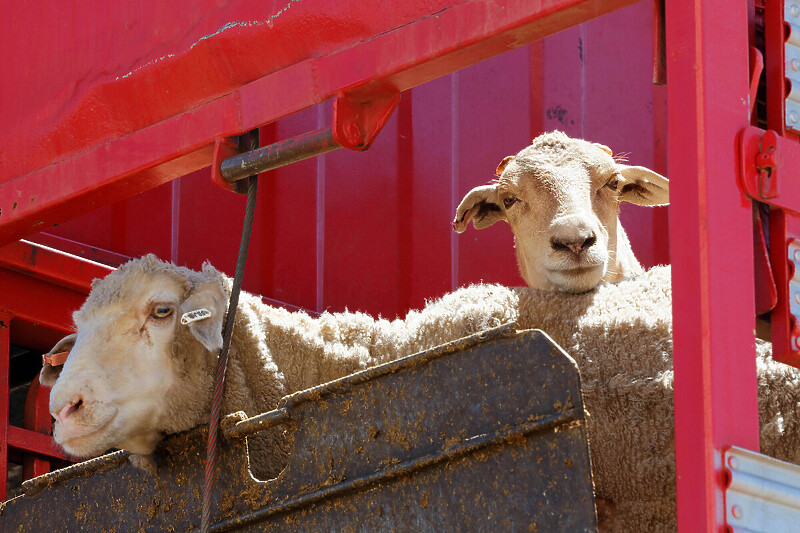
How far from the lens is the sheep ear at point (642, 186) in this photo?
5562 millimetres

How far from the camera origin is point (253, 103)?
347 cm

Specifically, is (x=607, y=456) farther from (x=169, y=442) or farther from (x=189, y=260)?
(x=189, y=260)

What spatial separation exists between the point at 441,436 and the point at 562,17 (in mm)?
1122

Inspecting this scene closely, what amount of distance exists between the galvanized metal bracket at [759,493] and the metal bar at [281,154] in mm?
1539

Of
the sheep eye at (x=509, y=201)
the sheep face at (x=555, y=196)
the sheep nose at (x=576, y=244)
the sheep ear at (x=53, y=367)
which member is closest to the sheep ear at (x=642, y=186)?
the sheep face at (x=555, y=196)

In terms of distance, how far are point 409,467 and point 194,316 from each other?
1232 millimetres

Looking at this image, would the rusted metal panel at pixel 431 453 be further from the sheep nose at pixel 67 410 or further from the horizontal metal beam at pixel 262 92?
the horizontal metal beam at pixel 262 92

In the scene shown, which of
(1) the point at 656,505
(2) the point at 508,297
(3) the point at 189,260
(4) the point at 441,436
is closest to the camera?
(4) the point at 441,436

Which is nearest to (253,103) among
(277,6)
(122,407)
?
(277,6)

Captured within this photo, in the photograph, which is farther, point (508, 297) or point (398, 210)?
point (398, 210)

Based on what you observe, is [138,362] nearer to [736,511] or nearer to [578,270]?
[578,270]

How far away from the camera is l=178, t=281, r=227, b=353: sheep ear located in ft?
11.8

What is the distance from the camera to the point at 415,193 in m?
6.00

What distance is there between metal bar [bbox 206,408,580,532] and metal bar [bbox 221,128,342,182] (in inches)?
39.9
